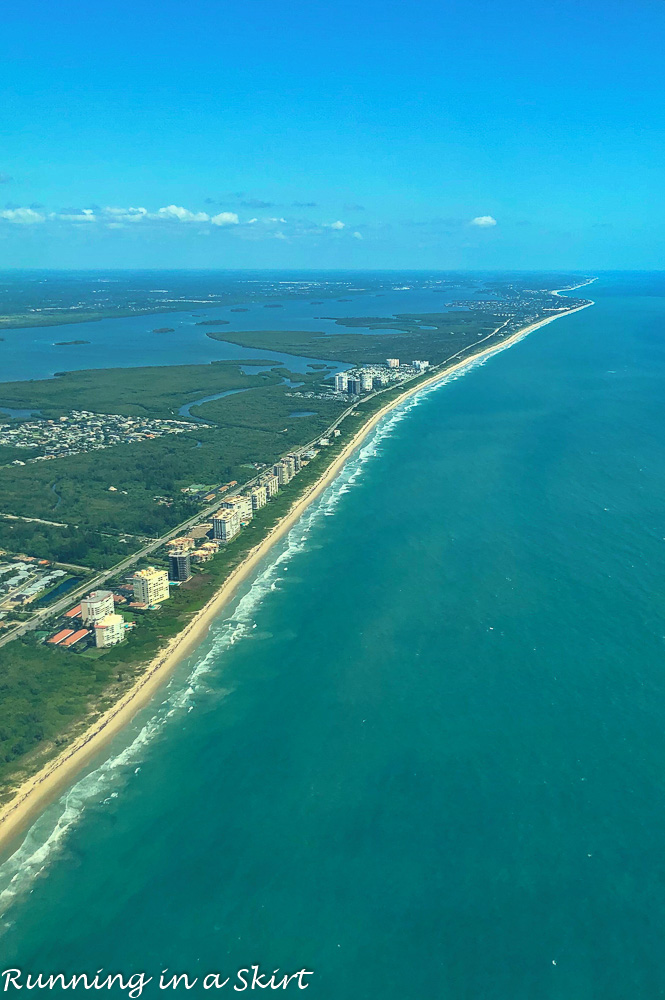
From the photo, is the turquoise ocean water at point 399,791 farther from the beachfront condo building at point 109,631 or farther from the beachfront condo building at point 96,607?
the beachfront condo building at point 96,607

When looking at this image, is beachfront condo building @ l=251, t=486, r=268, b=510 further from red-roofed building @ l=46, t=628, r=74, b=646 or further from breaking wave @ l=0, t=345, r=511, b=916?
red-roofed building @ l=46, t=628, r=74, b=646

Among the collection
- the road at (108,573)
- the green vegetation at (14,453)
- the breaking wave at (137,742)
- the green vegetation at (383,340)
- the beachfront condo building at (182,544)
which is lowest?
the breaking wave at (137,742)

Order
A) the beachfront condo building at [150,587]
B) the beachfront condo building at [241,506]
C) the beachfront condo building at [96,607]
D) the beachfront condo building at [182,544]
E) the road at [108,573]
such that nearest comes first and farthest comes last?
the beachfront condo building at [96,607]
the road at [108,573]
the beachfront condo building at [150,587]
the beachfront condo building at [182,544]
the beachfront condo building at [241,506]

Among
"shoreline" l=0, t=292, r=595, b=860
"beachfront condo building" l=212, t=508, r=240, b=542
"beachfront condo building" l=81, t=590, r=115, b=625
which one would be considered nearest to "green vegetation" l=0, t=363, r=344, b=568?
"beachfront condo building" l=212, t=508, r=240, b=542

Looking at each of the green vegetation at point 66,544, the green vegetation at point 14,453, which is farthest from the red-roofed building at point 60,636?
the green vegetation at point 14,453

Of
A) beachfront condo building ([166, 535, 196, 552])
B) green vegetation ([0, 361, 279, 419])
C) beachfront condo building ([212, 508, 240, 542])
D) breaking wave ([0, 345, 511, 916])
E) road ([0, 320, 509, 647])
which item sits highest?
green vegetation ([0, 361, 279, 419])

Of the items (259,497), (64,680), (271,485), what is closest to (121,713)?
(64,680)

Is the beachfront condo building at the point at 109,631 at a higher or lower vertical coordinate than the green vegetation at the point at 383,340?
lower
